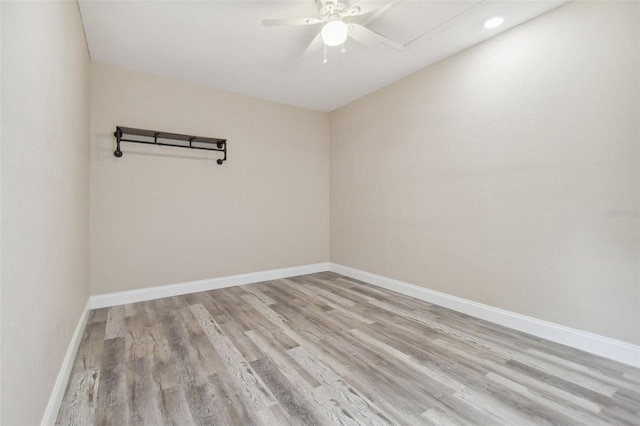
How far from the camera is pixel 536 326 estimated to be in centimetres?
230

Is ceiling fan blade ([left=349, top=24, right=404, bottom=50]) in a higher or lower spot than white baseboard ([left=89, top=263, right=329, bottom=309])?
higher

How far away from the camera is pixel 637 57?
6.06ft

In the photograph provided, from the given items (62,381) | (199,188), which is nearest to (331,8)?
(199,188)

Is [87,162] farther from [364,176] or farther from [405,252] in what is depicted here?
[405,252]

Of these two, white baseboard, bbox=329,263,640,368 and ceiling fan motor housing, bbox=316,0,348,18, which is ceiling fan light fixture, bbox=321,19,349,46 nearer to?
ceiling fan motor housing, bbox=316,0,348,18

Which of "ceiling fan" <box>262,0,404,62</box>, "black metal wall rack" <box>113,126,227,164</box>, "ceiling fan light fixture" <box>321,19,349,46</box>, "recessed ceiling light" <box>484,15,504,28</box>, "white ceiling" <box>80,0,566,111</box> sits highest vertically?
"white ceiling" <box>80,0,566,111</box>

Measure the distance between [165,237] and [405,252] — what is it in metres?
2.86

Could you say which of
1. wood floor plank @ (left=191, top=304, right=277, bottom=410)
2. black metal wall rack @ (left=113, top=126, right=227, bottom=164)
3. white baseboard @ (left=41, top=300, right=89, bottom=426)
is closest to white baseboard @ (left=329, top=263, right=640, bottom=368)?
wood floor plank @ (left=191, top=304, right=277, bottom=410)

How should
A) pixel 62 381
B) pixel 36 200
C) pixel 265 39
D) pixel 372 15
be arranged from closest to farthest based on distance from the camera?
pixel 36 200, pixel 62 381, pixel 372 15, pixel 265 39

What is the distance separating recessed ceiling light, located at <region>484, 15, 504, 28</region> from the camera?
2.28 metres

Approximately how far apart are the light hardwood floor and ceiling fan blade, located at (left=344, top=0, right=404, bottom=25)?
244 centimetres

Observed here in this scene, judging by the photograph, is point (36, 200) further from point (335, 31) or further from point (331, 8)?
point (331, 8)

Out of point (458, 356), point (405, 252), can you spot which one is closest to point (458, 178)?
point (405, 252)

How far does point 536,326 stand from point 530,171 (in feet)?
4.20
